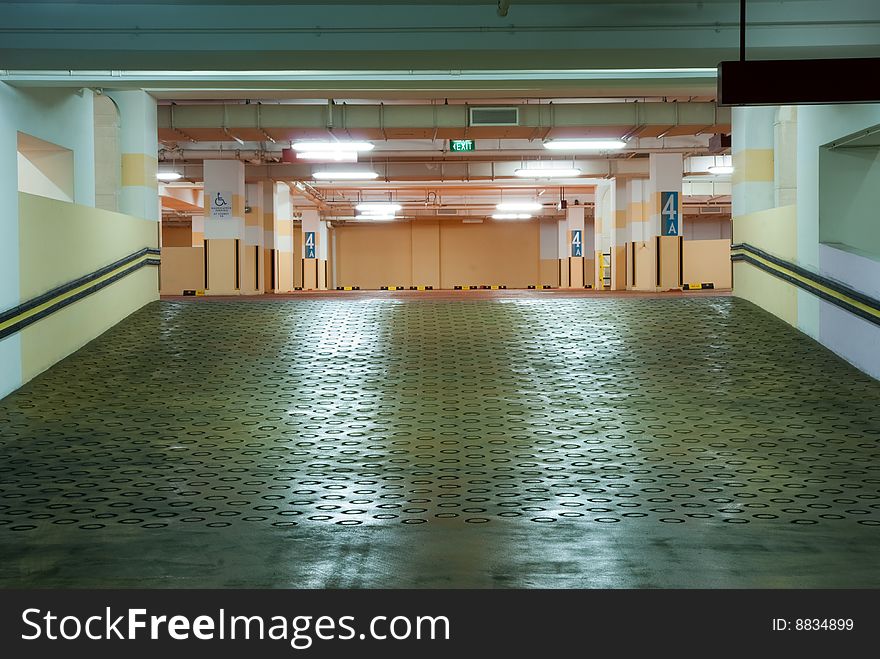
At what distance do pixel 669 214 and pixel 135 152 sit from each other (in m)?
13.6

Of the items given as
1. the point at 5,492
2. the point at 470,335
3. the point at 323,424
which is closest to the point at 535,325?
the point at 470,335

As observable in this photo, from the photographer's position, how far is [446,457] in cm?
751

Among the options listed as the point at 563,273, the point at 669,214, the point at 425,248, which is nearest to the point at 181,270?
the point at 669,214

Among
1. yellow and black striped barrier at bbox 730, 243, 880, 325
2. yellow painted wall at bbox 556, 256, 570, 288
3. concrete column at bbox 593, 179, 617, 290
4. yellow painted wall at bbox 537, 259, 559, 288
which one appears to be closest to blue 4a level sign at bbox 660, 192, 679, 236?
concrete column at bbox 593, 179, 617, 290

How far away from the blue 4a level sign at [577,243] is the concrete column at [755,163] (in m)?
23.7

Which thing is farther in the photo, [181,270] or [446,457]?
[181,270]

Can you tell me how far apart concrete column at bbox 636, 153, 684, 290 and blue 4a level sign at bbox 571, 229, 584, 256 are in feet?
48.6

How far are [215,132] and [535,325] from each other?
8.33m

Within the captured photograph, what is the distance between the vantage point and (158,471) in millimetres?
7125

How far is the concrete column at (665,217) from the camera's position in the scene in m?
24.5

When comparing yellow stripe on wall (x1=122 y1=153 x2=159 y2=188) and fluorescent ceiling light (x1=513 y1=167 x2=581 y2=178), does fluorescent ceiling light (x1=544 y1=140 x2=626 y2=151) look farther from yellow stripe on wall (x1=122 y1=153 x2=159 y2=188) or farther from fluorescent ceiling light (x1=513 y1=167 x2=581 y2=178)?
yellow stripe on wall (x1=122 y1=153 x2=159 y2=188)

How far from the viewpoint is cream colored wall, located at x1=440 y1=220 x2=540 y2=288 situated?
4688cm

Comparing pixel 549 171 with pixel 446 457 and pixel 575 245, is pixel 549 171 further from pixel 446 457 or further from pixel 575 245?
pixel 446 457
